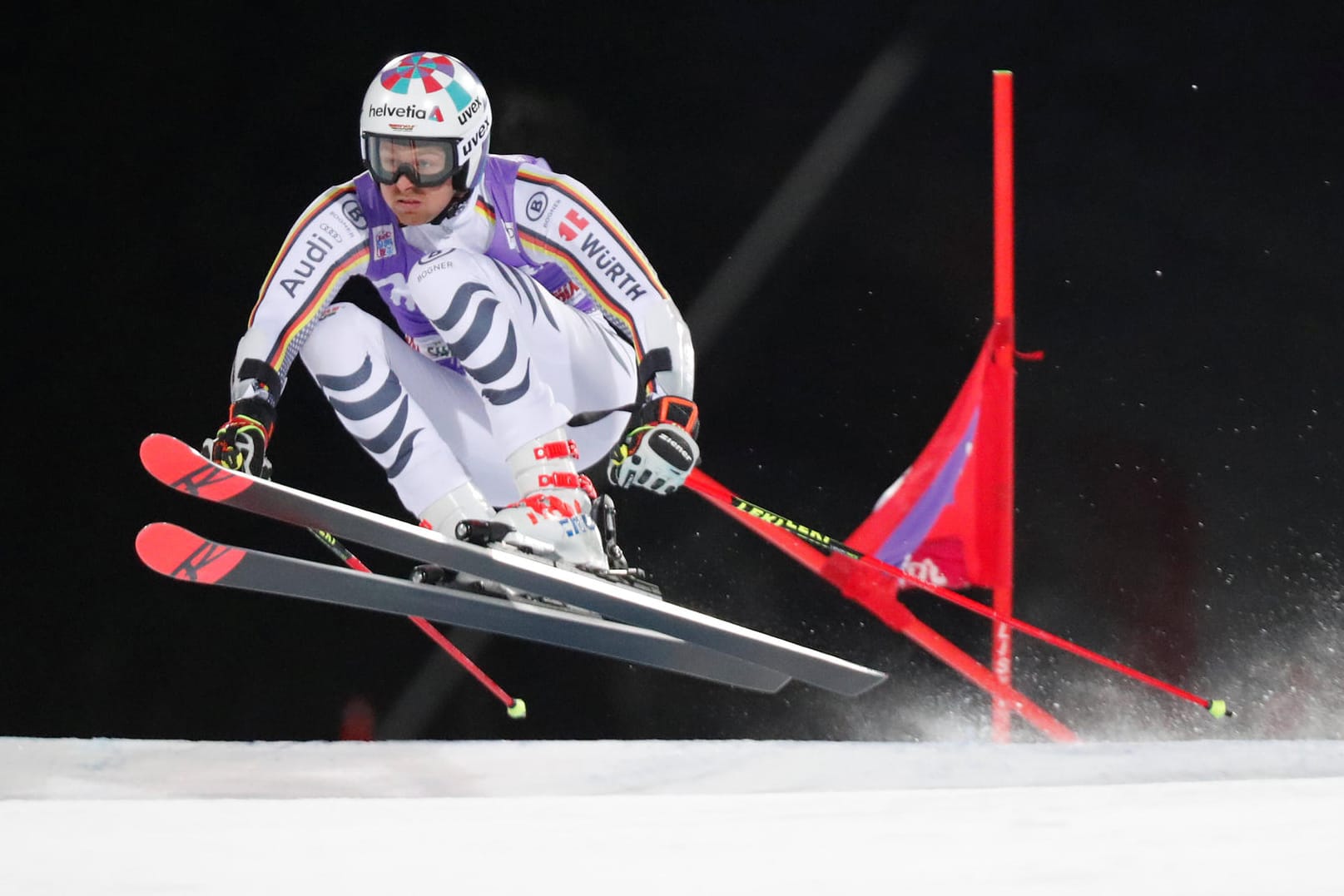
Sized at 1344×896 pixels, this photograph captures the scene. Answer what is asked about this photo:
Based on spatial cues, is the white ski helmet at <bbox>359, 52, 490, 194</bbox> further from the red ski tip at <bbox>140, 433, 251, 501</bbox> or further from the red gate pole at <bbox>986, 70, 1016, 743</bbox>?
the red gate pole at <bbox>986, 70, 1016, 743</bbox>

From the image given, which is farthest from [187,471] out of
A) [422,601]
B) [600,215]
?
[600,215]

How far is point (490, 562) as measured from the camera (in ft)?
8.63

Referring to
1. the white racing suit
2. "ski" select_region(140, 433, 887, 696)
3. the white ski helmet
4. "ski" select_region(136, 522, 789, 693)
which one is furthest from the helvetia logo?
"ski" select_region(136, 522, 789, 693)

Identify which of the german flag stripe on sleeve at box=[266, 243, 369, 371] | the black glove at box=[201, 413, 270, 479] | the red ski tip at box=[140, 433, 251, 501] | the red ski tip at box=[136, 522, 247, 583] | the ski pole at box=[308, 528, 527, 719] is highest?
the german flag stripe on sleeve at box=[266, 243, 369, 371]

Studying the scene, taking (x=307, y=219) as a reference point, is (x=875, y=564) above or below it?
below

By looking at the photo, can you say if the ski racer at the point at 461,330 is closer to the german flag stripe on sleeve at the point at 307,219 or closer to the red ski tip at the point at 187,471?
the german flag stripe on sleeve at the point at 307,219

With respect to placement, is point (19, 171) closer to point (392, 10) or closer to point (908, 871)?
point (392, 10)

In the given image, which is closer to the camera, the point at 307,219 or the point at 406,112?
the point at 406,112

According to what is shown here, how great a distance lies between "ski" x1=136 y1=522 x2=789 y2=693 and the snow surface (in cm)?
17

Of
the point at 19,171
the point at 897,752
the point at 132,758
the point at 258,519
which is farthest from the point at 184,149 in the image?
the point at 897,752

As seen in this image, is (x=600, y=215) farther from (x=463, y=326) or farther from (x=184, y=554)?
(x=184, y=554)

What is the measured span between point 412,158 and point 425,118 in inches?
3.2

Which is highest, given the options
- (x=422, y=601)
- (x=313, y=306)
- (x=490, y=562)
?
(x=313, y=306)

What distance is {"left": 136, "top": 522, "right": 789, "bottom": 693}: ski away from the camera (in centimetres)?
242
